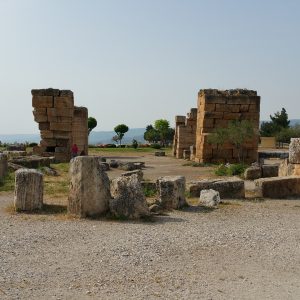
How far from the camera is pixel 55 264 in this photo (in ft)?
19.9

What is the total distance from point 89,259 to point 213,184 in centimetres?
628

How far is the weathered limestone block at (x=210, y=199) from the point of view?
35.0 feet

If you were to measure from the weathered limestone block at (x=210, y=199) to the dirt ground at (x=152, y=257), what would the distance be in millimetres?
1077

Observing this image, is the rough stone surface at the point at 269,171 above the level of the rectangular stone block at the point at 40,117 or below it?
below

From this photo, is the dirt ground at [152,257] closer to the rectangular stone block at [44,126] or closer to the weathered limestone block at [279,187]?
the weathered limestone block at [279,187]

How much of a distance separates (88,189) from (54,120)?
1497cm

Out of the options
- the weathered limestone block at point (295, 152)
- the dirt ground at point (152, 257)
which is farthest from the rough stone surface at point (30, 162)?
the weathered limestone block at point (295, 152)

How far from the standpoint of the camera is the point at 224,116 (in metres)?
23.2

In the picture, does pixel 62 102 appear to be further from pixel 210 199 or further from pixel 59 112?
pixel 210 199

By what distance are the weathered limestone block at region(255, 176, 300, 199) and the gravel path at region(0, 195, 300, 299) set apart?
9.30 ft

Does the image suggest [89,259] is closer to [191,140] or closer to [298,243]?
[298,243]

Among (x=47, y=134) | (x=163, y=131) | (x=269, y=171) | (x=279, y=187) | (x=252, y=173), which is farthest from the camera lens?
(x=163, y=131)

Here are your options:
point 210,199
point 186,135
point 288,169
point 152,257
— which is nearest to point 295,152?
point 288,169

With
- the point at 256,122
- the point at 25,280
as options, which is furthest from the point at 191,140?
the point at 25,280
